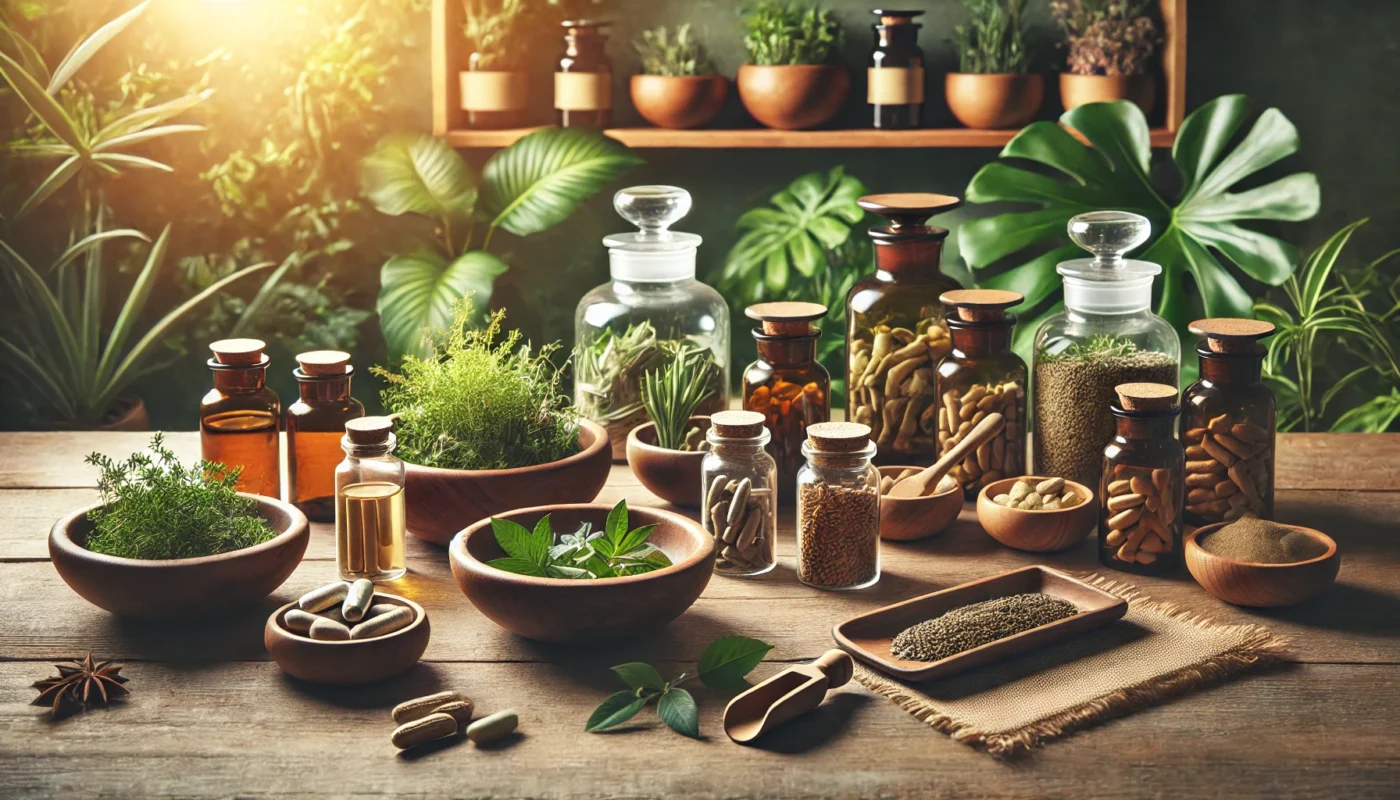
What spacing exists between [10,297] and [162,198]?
0.44 meters

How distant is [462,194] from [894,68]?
104 cm

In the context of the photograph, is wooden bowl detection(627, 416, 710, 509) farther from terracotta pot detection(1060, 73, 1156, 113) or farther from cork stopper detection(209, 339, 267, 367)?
terracotta pot detection(1060, 73, 1156, 113)

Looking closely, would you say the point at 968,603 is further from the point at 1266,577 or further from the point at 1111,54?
the point at 1111,54

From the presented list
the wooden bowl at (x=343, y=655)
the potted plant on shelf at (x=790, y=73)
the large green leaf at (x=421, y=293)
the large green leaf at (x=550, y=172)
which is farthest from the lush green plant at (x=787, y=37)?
the wooden bowl at (x=343, y=655)

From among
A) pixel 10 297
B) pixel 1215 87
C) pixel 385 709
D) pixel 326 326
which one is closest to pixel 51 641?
pixel 385 709

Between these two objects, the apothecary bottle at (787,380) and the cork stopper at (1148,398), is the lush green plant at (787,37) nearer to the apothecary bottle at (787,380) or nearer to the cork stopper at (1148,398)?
the apothecary bottle at (787,380)

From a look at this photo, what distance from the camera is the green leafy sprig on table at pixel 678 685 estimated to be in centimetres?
105

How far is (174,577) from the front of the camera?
1.18 metres

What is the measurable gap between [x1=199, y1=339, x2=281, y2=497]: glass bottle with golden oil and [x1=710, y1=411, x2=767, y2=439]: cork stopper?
502 millimetres

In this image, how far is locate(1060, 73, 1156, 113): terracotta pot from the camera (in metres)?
3.07

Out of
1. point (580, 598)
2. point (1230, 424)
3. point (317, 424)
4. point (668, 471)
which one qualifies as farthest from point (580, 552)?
point (1230, 424)

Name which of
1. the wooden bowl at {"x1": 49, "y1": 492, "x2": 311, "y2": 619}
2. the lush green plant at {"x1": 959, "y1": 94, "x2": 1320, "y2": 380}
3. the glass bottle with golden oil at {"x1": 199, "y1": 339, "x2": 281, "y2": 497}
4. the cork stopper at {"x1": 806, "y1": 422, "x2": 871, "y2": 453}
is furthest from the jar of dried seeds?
the lush green plant at {"x1": 959, "y1": 94, "x2": 1320, "y2": 380}

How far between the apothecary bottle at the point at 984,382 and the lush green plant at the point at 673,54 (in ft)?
5.87

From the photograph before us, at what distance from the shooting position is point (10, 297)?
334 cm
